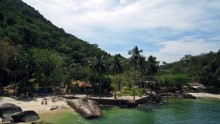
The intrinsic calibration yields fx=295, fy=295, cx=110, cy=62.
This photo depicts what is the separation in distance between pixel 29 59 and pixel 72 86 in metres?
17.4

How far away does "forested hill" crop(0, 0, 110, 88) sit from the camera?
3420 inches

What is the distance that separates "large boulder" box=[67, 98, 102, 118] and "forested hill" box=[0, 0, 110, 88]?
68.3 feet

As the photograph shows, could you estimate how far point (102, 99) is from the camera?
84.1m

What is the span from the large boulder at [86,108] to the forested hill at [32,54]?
20803 millimetres

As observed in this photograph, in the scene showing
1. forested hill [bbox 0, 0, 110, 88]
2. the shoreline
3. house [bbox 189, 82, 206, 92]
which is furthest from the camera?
house [bbox 189, 82, 206, 92]

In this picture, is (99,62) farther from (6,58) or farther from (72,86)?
(6,58)

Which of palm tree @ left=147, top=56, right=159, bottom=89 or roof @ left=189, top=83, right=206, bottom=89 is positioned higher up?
palm tree @ left=147, top=56, right=159, bottom=89

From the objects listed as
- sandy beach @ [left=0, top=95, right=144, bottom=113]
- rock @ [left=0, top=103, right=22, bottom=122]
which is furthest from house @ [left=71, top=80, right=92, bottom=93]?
rock @ [left=0, top=103, right=22, bottom=122]

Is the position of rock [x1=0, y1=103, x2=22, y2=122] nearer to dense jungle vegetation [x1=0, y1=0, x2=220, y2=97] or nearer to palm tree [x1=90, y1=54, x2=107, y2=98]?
dense jungle vegetation [x1=0, y1=0, x2=220, y2=97]

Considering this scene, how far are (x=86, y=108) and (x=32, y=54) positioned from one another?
104 feet

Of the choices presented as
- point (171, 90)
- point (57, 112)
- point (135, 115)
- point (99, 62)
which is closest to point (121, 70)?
point (99, 62)

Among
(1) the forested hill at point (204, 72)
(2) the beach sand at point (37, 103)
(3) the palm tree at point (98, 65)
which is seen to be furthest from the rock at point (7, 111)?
(1) the forested hill at point (204, 72)

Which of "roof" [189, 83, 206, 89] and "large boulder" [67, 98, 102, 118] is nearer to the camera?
"large boulder" [67, 98, 102, 118]

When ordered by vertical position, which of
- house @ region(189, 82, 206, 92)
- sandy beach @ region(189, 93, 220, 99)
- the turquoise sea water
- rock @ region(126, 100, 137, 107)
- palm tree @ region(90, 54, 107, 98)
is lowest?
the turquoise sea water
